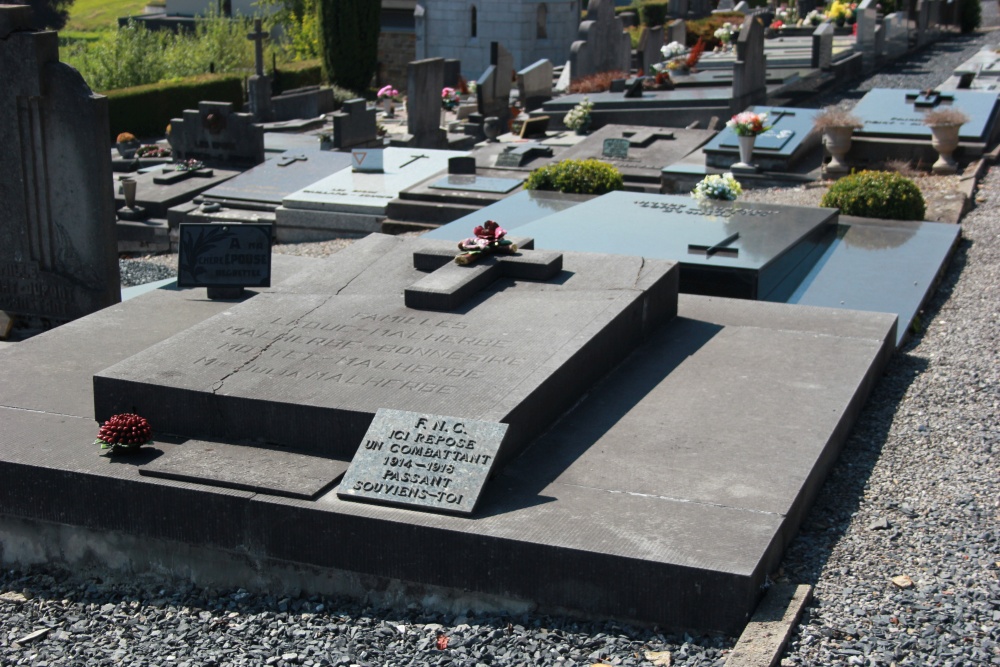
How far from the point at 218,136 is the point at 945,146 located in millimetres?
10827

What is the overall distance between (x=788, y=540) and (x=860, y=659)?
1.00 meters

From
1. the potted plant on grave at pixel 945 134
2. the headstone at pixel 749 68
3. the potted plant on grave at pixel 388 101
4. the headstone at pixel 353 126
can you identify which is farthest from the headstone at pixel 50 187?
the potted plant on grave at pixel 388 101

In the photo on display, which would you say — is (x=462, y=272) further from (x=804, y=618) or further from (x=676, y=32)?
(x=676, y=32)

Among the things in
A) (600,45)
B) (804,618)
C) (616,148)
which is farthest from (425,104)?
(804,618)

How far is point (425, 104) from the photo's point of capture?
20484 mm

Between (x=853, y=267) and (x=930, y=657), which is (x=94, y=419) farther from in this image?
(x=853, y=267)

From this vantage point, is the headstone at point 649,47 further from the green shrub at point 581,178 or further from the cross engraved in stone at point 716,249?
the cross engraved in stone at point 716,249

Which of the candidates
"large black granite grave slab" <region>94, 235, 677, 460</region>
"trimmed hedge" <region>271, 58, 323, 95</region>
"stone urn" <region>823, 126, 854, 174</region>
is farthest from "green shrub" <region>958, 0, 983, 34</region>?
"large black granite grave slab" <region>94, 235, 677, 460</region>

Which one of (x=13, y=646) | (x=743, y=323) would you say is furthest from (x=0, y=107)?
(x=743, y=323)

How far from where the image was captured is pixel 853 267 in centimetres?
1059

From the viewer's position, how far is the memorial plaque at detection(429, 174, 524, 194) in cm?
1468

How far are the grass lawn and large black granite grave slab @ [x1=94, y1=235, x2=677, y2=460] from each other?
69.1 metres

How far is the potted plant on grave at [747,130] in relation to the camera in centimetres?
1502

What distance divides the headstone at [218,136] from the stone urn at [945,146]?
9.98m
